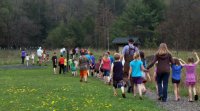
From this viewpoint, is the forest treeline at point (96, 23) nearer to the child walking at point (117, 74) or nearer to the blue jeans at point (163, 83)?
the child walking at point (117, 74)

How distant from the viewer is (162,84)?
17.0 meters

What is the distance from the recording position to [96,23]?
99062 millimetres

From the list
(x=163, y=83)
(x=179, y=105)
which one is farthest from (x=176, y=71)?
(x=179, y=105)

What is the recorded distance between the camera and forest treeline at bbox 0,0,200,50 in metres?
79.5

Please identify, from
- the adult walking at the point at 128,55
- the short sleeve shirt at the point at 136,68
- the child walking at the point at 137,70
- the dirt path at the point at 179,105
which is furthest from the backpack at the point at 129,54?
the dirt path at the point at 179,105

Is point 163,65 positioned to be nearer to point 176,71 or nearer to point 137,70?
point 137,70

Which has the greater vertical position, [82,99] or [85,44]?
[85,44]

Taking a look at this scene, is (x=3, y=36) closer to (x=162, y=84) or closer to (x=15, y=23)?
(x=15, y=23)

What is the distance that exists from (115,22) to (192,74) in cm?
8165

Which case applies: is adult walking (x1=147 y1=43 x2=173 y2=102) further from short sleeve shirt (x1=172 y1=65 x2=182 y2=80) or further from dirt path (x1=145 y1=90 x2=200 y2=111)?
short sleeve shirt (x1=172 y1=65 x2=182 y2=80)

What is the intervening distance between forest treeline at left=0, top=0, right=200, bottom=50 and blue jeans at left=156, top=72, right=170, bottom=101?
5816 centimetres

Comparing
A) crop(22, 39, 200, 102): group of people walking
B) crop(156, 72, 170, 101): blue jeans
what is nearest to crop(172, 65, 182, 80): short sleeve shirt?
crop(22, 39, 200, 102): group of people walking

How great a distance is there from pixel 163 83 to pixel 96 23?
273ft

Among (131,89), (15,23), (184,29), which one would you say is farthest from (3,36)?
(131,89)
